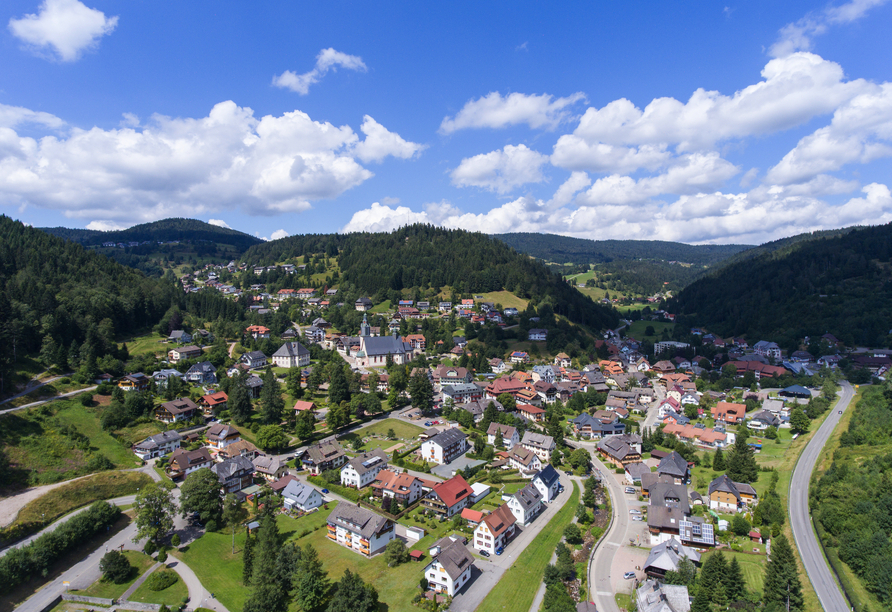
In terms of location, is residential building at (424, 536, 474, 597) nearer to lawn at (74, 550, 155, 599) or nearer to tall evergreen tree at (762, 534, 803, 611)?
tall evergreen tree at (762, 534, 803, 611)

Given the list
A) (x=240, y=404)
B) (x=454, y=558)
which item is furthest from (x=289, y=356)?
(x=454, y=558)

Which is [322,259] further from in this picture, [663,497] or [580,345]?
[663,497]

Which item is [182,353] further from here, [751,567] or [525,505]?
[751,567]

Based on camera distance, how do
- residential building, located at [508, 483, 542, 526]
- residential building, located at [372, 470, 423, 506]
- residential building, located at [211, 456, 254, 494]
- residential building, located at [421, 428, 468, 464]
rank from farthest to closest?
residential building, located at [421, 428, 468, 464]
residential building, located at [211, 456, 254, 494]
residential building, located at [372, 470, 423, 506]
residential building, located at [508, 483, 542, 526]

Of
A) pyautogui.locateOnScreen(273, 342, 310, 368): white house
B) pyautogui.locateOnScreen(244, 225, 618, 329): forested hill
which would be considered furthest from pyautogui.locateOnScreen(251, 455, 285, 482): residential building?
pyautogui.locateOnScreen(244, 225, 618, 329): forested hill

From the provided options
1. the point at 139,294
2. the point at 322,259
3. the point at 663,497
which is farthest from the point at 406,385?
the point at 322,259
